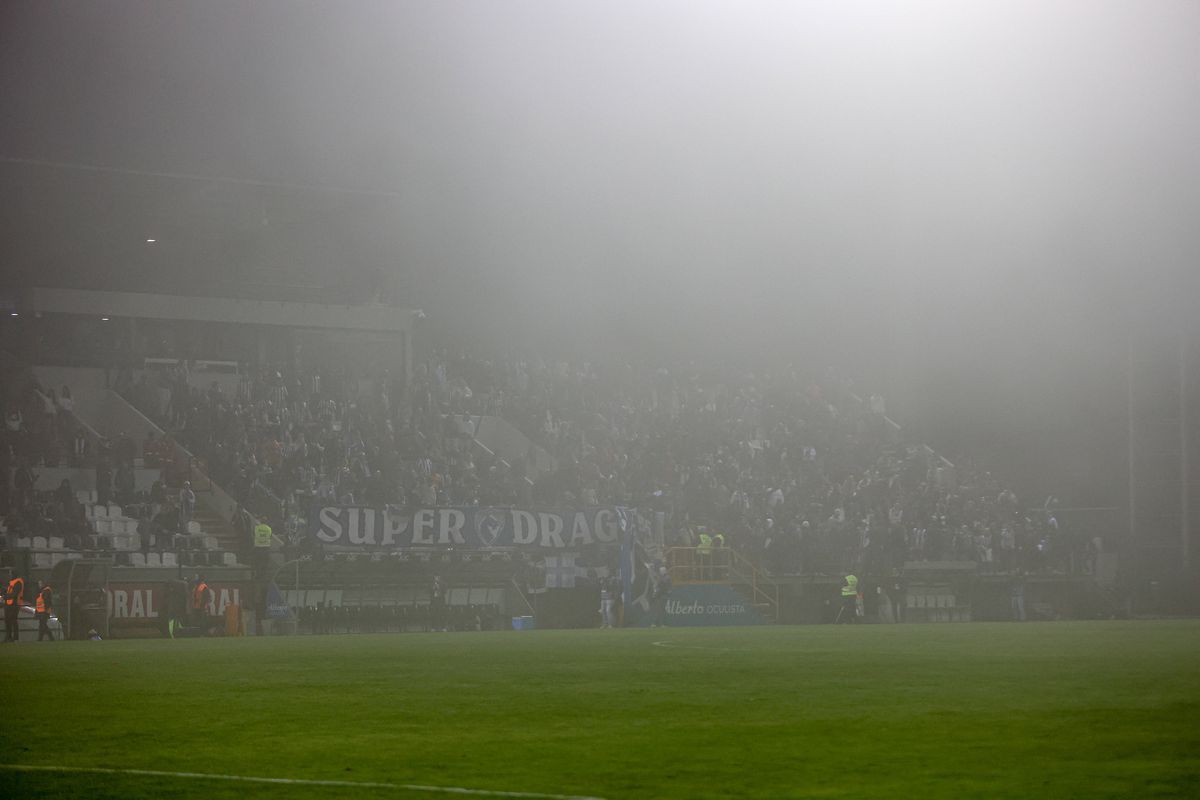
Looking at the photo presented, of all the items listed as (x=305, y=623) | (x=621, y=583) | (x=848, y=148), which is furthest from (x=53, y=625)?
(x=848, y=148)

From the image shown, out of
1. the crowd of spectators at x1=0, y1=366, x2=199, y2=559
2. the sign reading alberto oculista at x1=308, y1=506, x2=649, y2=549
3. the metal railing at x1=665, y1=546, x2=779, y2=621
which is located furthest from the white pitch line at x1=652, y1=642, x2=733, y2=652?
the metal railing at x1=665, y1=546, x2=779, y2=621

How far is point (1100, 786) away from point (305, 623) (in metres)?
20.2

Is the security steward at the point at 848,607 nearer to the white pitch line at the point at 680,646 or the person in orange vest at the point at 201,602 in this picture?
the white pitch line at the point at 680,646

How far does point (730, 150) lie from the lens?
1969cm

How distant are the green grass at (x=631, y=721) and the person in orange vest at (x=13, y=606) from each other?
6.21m

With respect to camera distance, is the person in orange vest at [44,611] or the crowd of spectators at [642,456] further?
the crowd of spectators at [642,456]

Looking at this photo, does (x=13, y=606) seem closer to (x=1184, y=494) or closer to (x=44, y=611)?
(x=44, y=611)

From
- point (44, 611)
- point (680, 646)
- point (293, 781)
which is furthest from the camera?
point (44, 611)

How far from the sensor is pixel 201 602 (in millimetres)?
22672

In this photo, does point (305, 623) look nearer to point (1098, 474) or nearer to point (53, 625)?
point (53, 625)

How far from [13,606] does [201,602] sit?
2.93m

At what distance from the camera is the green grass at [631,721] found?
19.5 ft

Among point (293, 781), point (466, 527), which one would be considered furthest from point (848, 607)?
point (293, 781)

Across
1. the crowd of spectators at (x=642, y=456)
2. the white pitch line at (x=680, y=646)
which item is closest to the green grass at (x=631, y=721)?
the white pitch line at (x=680, y=646)
